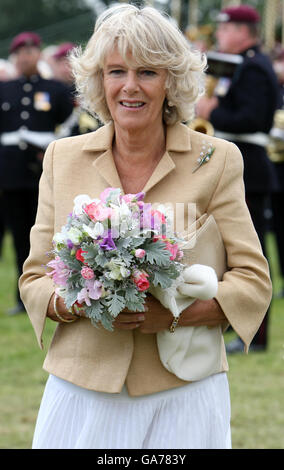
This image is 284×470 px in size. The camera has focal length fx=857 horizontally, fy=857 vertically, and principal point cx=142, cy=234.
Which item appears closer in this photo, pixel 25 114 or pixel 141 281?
pixel 141 281

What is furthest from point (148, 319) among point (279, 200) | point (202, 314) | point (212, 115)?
point (279, 200)

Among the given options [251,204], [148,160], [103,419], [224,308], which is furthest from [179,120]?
[251,204]

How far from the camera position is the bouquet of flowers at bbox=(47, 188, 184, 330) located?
7.69 feet

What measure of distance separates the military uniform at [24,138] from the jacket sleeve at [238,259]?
17.6 ft

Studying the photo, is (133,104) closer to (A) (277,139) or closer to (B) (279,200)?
(A) (277,139)

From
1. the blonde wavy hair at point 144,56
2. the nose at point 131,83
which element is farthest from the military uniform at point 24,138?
the nose at point 131,83

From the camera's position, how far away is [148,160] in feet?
9.34

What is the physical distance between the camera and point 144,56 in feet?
8.71

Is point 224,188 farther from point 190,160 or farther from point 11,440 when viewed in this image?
point 11,440

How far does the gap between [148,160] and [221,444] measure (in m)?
0.96

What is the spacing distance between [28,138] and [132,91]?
5.45 m

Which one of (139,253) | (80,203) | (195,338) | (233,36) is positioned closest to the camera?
(139,253)

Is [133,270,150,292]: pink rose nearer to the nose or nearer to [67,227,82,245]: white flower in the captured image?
[67,227,82,245]: white flower

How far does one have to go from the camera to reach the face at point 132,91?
8.90ft
